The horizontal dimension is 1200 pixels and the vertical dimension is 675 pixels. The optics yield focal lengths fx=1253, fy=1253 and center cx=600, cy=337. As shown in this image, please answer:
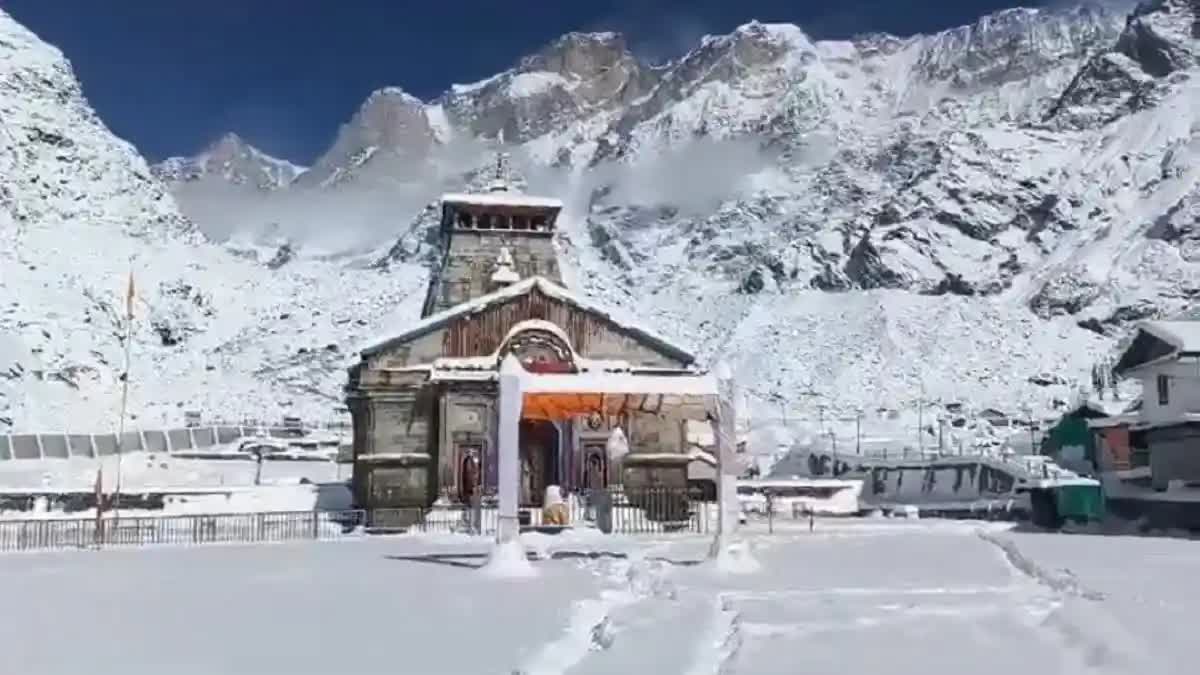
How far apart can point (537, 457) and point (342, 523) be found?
7019 mm

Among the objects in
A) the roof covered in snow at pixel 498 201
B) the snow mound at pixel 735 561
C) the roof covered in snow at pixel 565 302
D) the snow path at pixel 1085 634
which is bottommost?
the snow path at pixel 1085 634

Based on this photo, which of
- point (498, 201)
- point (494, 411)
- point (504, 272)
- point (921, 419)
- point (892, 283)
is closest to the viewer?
point (494, 411)

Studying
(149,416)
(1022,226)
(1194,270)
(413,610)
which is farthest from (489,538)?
(1022,226)

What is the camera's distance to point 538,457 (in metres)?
39.1

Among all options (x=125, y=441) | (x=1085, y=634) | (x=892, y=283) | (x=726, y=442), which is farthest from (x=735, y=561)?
(x=892, y=283)

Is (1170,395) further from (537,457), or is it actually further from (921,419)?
(921,419)

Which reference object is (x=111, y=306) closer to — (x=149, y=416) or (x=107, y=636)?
(x=149, y=416)

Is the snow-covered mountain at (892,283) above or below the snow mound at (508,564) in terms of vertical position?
above

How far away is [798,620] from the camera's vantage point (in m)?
13.4

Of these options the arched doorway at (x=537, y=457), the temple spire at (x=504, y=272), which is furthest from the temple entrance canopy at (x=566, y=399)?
the temple spire at (x=504, y=272)

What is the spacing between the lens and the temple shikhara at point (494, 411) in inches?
1444

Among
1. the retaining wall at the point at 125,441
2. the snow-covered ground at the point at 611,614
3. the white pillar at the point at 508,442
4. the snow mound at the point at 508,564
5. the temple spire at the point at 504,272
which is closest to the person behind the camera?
the snow-covered ground at the point at 611,614

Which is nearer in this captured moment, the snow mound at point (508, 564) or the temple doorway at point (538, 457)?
the snow mound at point (508, 564)

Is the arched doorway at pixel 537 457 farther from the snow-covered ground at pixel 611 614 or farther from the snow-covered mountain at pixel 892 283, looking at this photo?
the snow-covered mountain at pixel 892 283
